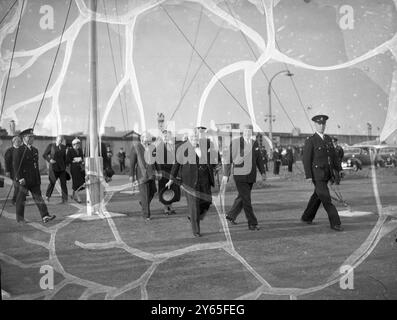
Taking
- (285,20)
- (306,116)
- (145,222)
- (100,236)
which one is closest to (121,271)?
(100,236)

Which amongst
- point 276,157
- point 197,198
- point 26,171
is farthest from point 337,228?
point 276,157

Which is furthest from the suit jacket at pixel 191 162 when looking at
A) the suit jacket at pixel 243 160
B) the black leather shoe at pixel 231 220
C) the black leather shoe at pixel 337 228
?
the black leather shoe at pixel 337 228

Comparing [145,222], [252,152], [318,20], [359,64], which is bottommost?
[145,222]

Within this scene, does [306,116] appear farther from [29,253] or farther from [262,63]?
[29,253]

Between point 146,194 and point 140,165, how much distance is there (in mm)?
515

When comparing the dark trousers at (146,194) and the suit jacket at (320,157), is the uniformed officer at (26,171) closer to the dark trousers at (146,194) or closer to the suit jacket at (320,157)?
the dark trousers at (146,194)

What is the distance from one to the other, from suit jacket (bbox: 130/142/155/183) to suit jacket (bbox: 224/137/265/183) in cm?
180

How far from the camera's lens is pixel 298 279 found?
11.7 feet

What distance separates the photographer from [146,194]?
7441 millimetres

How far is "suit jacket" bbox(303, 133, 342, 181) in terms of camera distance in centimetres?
611

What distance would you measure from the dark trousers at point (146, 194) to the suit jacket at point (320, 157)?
2739mm

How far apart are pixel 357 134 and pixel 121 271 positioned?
2361 millimetres

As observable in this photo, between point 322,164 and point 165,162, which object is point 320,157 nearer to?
point 322,164
